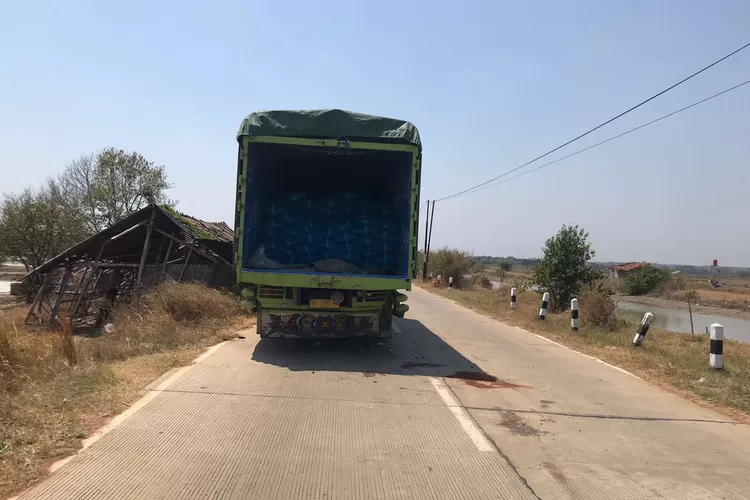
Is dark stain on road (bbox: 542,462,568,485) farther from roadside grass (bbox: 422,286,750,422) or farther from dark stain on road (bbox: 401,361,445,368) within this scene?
dark stain on road (bbox: 401,361,445,368)

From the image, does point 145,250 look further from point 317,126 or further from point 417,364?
point 417,364

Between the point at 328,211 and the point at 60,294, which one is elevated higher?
the point at 328,211

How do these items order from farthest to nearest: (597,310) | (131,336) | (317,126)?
(597,310) < (131,336) < (317,126)

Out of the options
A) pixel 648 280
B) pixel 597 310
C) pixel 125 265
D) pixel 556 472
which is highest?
pixel 648 280

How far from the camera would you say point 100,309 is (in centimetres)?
1466

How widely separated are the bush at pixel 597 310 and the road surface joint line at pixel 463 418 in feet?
28.3

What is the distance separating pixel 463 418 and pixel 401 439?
1.01 m

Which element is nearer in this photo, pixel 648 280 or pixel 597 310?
pixel 597 310

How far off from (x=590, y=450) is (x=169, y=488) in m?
3.65

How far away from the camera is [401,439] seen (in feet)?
15.0

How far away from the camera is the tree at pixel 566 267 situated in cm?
1730

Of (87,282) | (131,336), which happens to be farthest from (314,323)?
(87,282)

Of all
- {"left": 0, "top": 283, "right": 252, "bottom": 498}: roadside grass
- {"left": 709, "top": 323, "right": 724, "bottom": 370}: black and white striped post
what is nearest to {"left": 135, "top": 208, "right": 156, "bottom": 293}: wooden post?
{"left": 0, "top": 283, "right": 252, "bottom": 498}: roadside grass

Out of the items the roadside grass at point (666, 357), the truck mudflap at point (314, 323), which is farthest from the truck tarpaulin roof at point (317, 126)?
the roadside grass at point (666, 357)
